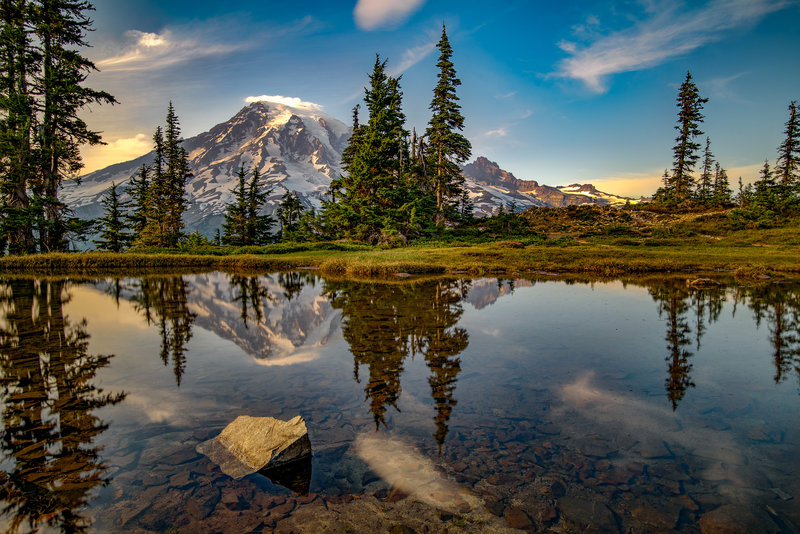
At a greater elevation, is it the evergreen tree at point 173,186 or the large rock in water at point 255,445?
the evergreen tree at point 173,186

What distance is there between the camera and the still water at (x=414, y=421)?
4168 millimetres

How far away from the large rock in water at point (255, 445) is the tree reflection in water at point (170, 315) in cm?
323

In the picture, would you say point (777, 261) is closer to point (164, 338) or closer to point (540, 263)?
point (540, 263)

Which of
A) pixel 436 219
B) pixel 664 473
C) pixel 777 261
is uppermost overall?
pixel 436 219

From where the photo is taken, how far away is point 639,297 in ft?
62.2

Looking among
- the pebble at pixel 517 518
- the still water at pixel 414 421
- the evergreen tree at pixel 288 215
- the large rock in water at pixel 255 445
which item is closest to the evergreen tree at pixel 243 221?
the evergreen tree at pixel 288 215

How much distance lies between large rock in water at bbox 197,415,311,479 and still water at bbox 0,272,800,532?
5.9 inches

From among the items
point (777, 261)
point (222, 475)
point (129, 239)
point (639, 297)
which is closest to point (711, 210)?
point (777, 261)

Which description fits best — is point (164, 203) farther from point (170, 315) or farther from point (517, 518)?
point (517, 518)

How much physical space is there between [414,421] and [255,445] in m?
2.47

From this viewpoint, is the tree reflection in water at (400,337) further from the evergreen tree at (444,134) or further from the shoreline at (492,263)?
the evergreen tree at (444,134)

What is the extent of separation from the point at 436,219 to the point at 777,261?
37.1 metres

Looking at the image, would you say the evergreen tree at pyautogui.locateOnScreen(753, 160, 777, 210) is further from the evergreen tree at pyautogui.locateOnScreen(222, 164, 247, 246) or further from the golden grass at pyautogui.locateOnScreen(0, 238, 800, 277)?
the evergreen tree at pyautogui.locateOnScreen(222, 164, 247, 246)

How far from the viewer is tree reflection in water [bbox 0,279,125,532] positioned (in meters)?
4.12
